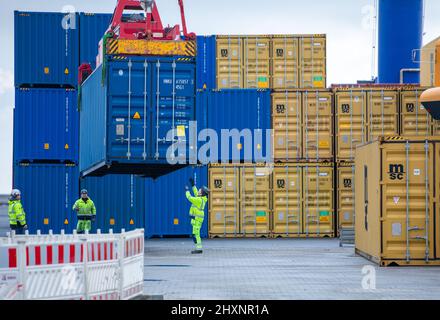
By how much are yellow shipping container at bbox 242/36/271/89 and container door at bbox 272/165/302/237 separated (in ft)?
11.0

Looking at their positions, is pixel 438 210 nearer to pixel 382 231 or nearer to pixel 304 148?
pixel 382 231

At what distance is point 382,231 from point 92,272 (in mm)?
9723

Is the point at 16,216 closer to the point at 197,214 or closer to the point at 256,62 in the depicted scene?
the point at 197,214

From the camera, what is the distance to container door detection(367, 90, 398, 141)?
105 feet

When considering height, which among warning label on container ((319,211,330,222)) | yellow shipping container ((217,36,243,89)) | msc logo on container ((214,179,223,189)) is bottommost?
warning label on container ((319,211,330,222))

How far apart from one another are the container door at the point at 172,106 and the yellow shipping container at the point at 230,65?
10.3 m

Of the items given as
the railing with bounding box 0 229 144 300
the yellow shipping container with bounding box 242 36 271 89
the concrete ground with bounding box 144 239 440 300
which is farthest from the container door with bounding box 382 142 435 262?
the yellow shipping container with bounding box 242 36 271 89

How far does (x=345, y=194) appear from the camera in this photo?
32219 millimetres

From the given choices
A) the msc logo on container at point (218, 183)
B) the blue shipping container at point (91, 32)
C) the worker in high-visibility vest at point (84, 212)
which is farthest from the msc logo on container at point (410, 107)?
the worker in high-visibility vest at point (84, 212)

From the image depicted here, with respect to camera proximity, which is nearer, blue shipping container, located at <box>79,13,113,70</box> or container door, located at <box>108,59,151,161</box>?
container door, located at <box>108,59,151,161</box>

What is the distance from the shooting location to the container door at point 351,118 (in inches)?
1265

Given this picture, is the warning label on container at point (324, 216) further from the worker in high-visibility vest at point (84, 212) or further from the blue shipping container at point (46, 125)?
the worker in high-visibility vest at point (84, 212)

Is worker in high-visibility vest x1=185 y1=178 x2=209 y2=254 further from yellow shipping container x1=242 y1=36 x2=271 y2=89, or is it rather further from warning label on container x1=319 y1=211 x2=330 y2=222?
yellow shipping container x1=242 y1=36 x2=271 y2=89
